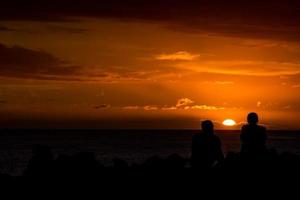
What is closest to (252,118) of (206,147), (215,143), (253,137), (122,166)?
(253,137)

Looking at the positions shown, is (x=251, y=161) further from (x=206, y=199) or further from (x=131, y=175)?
(x=131, y=175)

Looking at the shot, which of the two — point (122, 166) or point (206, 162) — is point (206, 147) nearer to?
point (206, 162)

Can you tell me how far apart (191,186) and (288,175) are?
283 centimetres

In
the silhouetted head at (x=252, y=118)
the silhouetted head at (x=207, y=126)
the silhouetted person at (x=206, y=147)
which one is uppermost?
the silhouetted head at (x=252, y=118)

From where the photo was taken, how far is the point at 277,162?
1783 cm

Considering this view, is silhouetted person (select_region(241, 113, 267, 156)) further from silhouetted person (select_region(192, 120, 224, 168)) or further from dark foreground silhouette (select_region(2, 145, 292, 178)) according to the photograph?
silhouetted person (select_region(192, 120, 224, 168))

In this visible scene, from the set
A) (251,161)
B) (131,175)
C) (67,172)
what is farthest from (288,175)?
(67,172)

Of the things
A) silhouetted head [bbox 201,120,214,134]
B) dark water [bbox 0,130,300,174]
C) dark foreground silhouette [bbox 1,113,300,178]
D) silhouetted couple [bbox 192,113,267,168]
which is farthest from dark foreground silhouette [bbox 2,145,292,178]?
dark water [bbox 0,130,300,174]

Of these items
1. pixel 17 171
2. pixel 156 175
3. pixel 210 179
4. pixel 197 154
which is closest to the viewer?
pixel 197 154

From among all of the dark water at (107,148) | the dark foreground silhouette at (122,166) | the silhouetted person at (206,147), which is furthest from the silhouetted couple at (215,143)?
the dark water at (107,148)

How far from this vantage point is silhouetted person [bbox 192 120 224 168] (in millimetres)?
14398

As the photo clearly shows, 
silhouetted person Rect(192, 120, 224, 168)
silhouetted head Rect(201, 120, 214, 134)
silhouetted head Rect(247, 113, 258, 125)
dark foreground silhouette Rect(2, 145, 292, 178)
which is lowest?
dark foreground silhouette Rect(2, 145, 292, 178)

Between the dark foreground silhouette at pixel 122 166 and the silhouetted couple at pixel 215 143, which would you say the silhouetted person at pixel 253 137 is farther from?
the dark foreground silhouette at pixel 122 166

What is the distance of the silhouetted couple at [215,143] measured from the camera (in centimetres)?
1443
